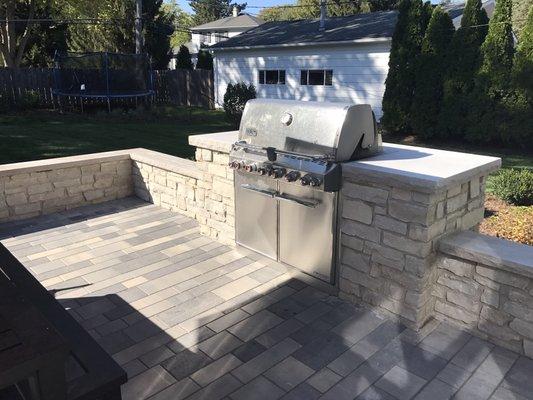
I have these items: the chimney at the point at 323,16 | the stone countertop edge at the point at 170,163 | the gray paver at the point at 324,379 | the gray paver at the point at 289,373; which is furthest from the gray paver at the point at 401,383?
the chimney at the point at 323,16

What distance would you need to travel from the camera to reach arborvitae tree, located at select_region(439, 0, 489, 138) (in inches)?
398

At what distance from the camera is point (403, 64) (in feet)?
36.8

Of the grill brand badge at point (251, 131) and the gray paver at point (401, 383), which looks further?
the grill brand badge at point (251, 131)

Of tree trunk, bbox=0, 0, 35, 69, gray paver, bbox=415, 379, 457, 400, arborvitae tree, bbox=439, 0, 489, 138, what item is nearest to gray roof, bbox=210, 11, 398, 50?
arborvitae tree, bbox=439, 0, 489, 138

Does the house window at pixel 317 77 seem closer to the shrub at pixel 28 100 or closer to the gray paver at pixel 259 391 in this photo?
the shrub at pixel 28 100

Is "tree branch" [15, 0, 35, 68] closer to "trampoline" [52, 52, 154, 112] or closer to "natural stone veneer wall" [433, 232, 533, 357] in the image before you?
"trampoline" [52, 52, 154, 112]

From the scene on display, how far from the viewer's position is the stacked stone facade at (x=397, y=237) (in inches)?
118

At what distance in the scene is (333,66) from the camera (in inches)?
557

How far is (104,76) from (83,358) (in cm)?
1534

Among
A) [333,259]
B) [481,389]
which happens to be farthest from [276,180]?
[481,389]

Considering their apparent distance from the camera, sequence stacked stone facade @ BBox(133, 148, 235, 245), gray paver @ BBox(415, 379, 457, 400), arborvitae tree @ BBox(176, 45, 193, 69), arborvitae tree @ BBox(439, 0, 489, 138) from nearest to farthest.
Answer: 1. gray paver @ BBox(415, 379, 457, 400)
2. stacked stone facade @ BBox(133, 148, 235, 245)
3. arborvitae tree @ BBox(439, 0, 489, 138)
4. arborvitae tree @ BBox(176, 45, 193, 69)

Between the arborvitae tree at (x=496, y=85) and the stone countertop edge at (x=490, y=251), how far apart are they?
7815 millimetres

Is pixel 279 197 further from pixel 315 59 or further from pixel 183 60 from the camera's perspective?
pixel 183 60

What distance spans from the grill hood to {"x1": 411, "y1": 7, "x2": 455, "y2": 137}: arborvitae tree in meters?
8.23
